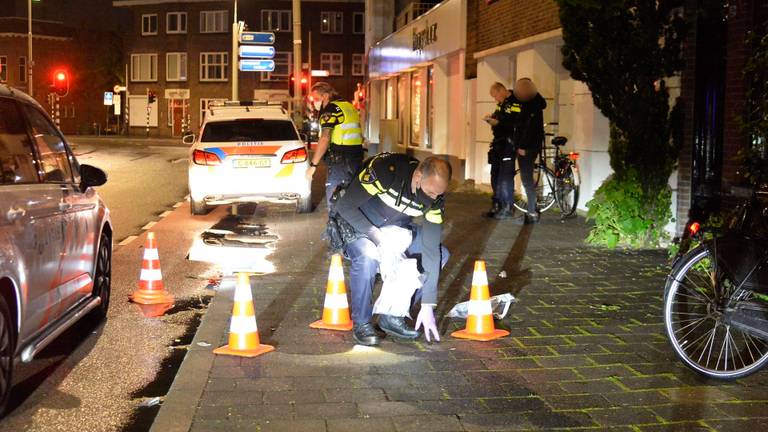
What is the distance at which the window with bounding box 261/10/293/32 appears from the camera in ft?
230

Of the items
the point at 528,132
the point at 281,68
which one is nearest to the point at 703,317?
the point at 528,132

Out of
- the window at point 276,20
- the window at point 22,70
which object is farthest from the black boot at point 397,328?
the window at point 22,70

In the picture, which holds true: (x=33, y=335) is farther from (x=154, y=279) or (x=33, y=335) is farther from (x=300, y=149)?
(x=300, y=149)

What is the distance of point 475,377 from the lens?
5.95 meters

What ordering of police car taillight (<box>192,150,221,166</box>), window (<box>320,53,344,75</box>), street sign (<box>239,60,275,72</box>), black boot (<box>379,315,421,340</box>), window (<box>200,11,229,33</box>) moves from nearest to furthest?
black boot (<box>379,315,421,340</box>)
police car taillight (<box>192,150,221,166</box>)
street sign (<box>239,60,275,72</box>)
window (<box>200,11,229,33</box>)
window (<box>320,53,344,75</box>)

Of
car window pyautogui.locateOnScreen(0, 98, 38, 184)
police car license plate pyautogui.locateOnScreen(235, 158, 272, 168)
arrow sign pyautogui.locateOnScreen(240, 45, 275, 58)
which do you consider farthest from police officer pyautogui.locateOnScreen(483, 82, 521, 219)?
arrow sign pyautogui.locateOnScreen(240, 45, 275, 58)

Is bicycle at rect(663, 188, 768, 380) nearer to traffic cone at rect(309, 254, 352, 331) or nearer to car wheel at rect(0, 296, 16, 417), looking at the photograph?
traffic cone at rect(309, 254, 352, 331)

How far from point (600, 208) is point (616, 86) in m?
1.40

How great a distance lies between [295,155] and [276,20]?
57.3 m

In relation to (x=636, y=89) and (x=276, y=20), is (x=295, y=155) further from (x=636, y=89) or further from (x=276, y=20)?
(x=276, y=20)

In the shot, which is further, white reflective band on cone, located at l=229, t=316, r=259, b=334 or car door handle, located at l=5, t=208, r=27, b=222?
white reflective band on cone, located at l=229, t=316, r=259, b=334

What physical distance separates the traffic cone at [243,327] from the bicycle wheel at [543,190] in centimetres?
845

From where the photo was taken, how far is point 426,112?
27.5m

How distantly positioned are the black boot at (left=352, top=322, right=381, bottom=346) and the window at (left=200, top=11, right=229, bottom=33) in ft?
216
